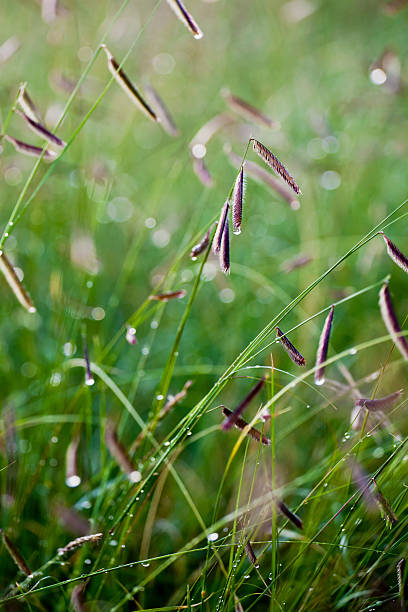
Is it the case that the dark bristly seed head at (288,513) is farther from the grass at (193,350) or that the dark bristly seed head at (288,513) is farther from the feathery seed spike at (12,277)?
the feathery seed spike at (12,277)

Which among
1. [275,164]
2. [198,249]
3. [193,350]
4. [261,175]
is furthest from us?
[193,350]

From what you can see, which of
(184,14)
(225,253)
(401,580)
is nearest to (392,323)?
(225,253)

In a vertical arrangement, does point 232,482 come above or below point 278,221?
below

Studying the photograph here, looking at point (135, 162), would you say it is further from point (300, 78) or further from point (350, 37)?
point (350, 37)

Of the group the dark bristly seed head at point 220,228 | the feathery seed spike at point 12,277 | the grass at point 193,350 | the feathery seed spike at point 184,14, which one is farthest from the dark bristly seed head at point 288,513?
the feathery seed spike at point 184,14

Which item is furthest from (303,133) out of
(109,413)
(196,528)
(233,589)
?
(233,589)

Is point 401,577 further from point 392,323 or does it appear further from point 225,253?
point 225,253
